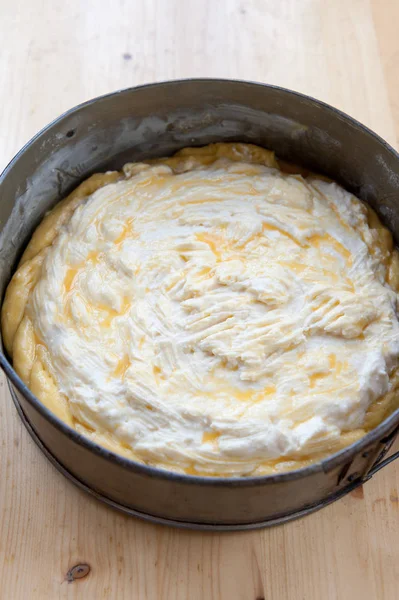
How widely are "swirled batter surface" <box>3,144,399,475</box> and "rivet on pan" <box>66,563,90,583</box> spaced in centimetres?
24

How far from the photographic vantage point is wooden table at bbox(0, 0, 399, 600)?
1.29m

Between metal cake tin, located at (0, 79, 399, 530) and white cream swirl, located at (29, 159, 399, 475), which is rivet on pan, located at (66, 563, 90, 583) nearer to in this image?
metal cake tin, located at (0, 79, 399, 530)

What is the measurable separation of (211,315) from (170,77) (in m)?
0.82

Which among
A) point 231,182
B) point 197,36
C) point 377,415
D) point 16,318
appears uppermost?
point 197,36

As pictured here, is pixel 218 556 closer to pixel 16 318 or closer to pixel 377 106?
pixel 16 318

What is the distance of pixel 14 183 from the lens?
1.41 metres

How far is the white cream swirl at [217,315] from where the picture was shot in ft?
4.13

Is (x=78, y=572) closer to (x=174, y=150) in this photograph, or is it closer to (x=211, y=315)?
(x=211, y=315)

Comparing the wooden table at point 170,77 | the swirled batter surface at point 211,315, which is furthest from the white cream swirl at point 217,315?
the wooden table at point 170,77

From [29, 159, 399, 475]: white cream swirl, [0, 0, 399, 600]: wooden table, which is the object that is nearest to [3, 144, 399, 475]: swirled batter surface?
[29, 159, 399, 475]: white cream swirl

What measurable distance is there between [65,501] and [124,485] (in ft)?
0.75

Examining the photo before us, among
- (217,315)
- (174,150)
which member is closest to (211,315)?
(217,315)

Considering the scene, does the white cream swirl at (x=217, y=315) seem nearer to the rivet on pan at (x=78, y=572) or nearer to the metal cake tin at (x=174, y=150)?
the metal cake tin at (x=174, y=150)

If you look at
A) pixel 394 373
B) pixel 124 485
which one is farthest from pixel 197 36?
pixel 124 485
